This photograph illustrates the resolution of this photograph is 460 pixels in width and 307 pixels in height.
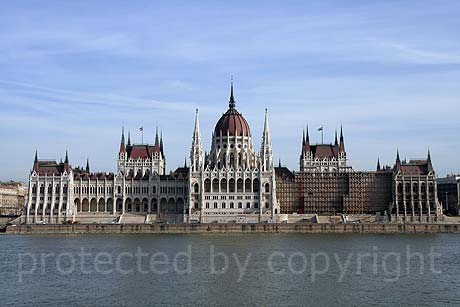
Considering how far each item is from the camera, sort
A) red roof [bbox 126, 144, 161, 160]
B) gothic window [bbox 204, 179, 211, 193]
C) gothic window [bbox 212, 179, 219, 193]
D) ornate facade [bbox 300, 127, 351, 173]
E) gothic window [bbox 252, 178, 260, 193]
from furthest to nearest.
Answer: ornate facade [bbox 300, 127, 351, 173] → red roof [bbox 126, 144, 161, 160] → gothic window [bbox 212, 179, 219, 193] → gothic window [bbox 204, 179, 211, 193] → gothic window [bbox 252, 178, 260, 193]

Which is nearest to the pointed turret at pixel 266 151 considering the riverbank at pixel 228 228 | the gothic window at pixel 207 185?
the gothic window at pixel 207 185

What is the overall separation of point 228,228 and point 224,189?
757 inches

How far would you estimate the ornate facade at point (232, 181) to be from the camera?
482ft

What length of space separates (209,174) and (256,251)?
64.9 meters

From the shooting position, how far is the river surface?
50625 mm

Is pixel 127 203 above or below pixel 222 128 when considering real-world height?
below

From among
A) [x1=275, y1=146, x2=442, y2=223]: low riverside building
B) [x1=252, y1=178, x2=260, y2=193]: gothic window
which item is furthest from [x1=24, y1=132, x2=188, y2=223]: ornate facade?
[x1=275, y1=146, x2=442, y2=223]: low riverside building

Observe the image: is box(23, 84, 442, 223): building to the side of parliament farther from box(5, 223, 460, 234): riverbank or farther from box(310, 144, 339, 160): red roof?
box(5, 223, 460, 234): riverbank

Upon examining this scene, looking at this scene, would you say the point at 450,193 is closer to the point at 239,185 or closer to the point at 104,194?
the point at 239,185

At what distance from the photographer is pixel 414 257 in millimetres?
78062

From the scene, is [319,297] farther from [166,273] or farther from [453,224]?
[453,224]

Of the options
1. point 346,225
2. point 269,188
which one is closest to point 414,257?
point 346,225

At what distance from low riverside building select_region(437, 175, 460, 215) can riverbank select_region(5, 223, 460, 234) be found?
139 ft

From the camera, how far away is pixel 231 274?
62969 mm
